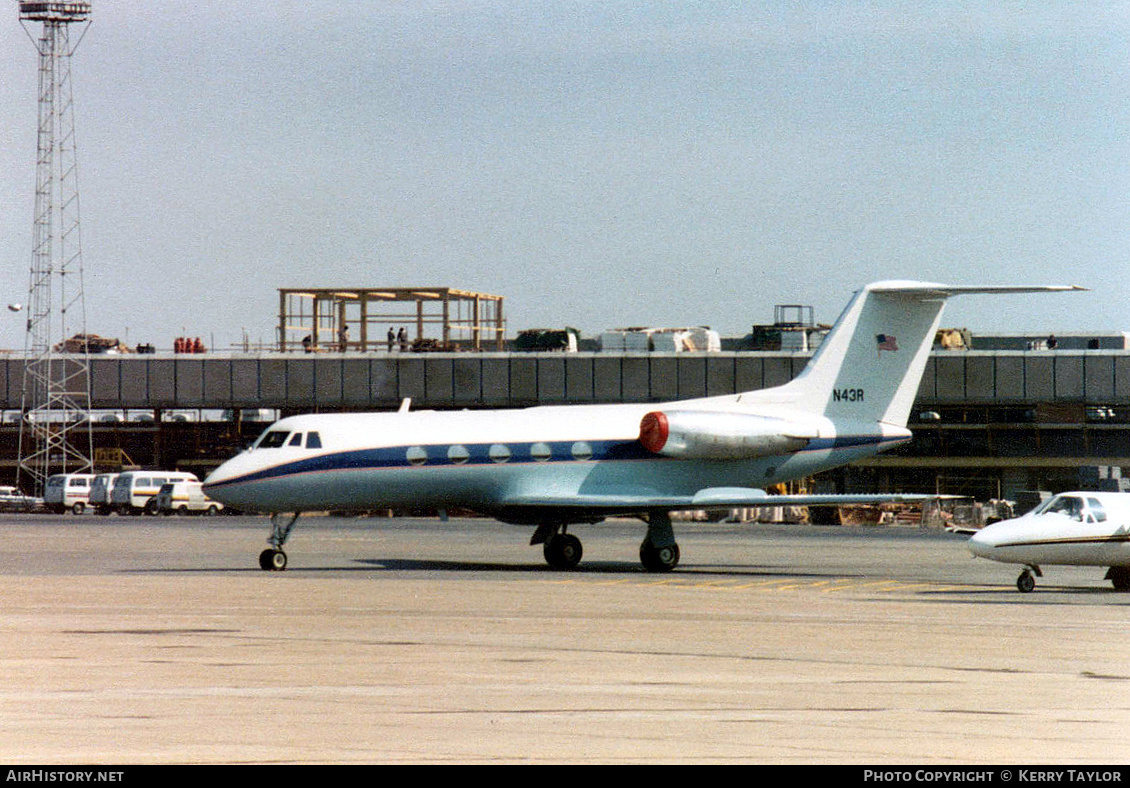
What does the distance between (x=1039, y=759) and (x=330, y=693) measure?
5819 millimetres

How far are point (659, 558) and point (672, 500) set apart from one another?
4.63 ft

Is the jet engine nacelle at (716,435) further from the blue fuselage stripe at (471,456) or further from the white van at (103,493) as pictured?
the white van at (103,493)

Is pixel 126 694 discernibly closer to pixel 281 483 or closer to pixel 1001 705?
pixel 1001 705

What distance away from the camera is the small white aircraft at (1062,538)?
24875 mm

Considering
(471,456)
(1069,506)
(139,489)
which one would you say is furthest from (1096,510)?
(139,489)

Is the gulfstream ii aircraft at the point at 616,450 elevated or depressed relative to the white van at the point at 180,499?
elevated

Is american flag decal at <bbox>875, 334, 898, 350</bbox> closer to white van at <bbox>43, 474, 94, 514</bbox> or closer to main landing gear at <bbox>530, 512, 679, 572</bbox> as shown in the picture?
main landing gear at <bbox>530, 512, 679, 572</bbox>

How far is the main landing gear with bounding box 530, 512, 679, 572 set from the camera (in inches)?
1230

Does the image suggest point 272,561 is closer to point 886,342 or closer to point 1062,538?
point 1062,538

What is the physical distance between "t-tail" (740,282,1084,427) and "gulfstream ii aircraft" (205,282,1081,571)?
3 cm

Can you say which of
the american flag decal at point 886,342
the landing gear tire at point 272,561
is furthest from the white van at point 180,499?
the american flag decal at point 886,342

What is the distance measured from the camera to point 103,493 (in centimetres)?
7094

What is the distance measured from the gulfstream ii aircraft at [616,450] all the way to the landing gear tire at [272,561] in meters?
0.02
